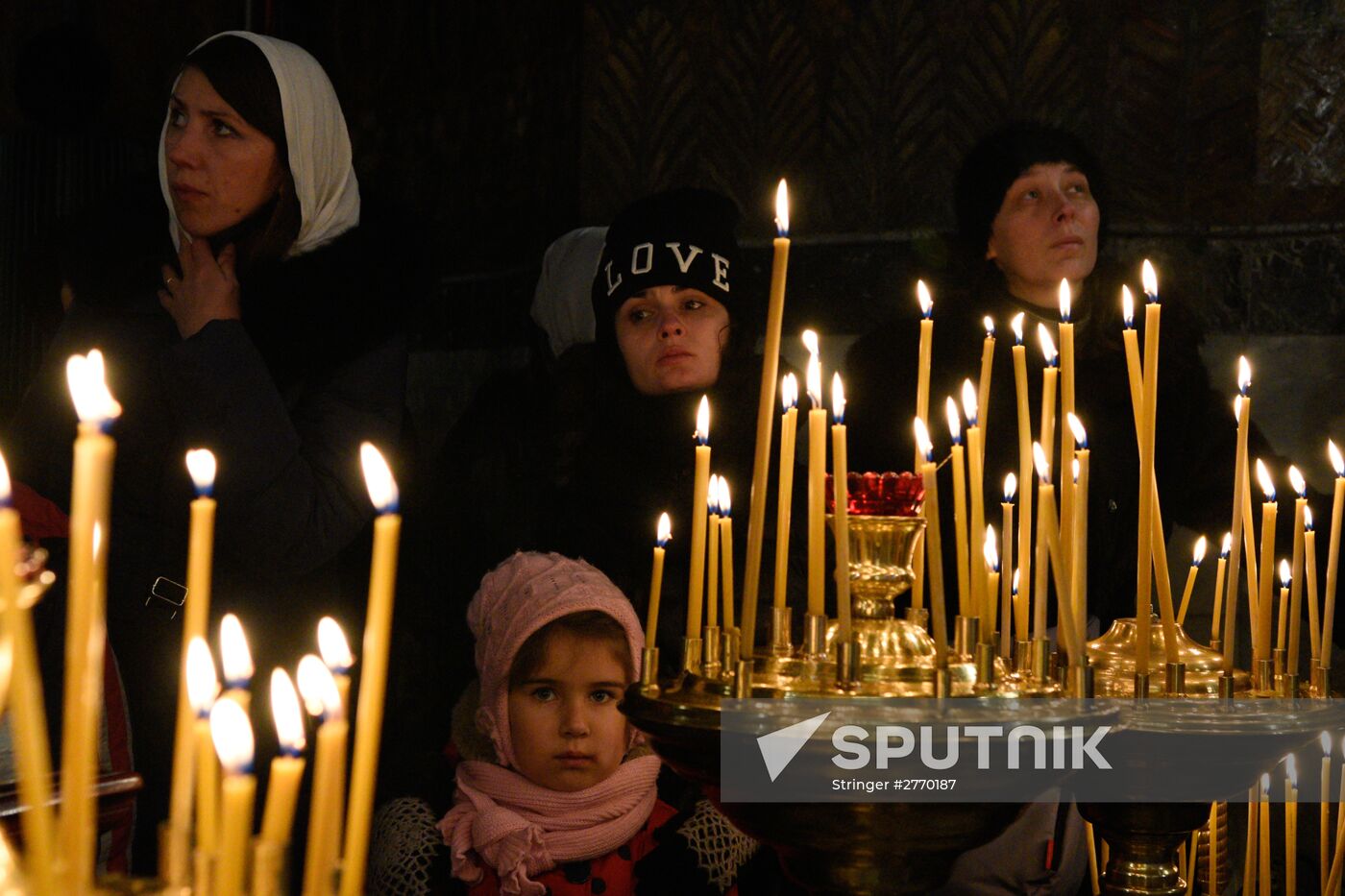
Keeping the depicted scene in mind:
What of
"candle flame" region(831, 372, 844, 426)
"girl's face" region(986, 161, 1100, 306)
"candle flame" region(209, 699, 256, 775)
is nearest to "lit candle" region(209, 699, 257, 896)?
"candle flame" region(209, 699, 256, 775)

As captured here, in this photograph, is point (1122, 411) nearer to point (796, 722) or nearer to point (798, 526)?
point (798, 526)

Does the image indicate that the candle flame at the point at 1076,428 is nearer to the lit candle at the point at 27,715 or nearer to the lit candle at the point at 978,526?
the lit candle at the point at 978,526

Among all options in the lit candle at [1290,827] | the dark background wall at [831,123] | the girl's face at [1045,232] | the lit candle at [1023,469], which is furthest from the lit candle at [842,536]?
the dark background wall at [831,123]

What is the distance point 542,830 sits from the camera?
2363 mm

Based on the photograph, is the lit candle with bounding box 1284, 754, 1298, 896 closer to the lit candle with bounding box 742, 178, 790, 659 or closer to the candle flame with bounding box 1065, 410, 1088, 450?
the candle flame with bounding box 1065, 410, 1088, 450

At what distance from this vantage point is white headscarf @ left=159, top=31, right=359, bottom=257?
223 cm

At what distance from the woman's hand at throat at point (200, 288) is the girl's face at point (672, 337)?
0.77 m

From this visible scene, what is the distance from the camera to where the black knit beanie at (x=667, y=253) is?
8.79ft

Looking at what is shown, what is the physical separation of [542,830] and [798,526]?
0.69 meters

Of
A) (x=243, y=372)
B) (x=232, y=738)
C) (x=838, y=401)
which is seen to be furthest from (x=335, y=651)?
(x=243, y=372)

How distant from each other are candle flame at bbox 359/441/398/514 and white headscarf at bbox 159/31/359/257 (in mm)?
1546

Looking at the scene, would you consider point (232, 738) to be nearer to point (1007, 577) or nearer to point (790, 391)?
point (790, 391)

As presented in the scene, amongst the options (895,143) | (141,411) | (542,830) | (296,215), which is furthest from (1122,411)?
(141,411)

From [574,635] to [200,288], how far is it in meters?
0.83
